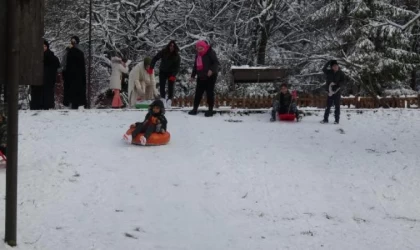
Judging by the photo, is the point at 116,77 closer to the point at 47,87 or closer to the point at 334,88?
the point at 47,87

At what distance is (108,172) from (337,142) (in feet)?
16.2

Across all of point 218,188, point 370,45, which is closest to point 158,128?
point 218,188

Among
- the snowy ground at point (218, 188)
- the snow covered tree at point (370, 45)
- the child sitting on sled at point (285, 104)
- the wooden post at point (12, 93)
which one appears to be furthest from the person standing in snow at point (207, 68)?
the snow covered tree at point (370, 45)

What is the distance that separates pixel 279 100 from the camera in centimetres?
1317

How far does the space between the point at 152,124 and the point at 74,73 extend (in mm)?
4959

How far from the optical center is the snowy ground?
6.00 meters

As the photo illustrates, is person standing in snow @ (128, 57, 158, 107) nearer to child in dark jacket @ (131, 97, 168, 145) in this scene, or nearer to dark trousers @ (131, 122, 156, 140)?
child in dark jacket @ (131, 97, 168, 145)

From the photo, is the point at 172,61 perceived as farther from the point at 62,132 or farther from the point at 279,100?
the point at 62,132

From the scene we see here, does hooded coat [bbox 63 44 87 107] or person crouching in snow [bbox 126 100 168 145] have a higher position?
hooded coat [bbox 63 44 87 107]

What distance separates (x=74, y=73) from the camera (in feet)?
46.1

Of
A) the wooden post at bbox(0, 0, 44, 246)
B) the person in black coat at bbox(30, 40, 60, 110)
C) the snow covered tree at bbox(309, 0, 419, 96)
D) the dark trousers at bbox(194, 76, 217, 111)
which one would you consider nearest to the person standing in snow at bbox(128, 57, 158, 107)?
the dark trousers at bbox(194, 76, 217, 111)

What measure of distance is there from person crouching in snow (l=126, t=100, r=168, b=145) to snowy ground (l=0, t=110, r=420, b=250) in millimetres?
276

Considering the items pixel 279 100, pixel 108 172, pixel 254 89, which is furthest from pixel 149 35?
pixel 108 172

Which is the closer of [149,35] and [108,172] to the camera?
[108,172]
